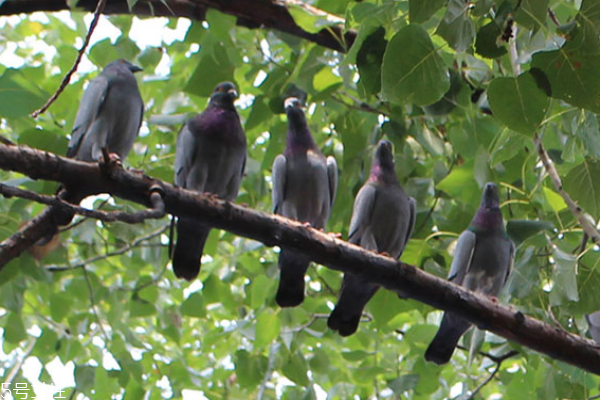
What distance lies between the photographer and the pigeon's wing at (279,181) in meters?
4.07

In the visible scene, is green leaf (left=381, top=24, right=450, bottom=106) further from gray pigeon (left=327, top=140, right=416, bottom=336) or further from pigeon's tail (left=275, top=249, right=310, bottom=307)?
gray pigeon (left=327, top=140, right=416, bottom=336)

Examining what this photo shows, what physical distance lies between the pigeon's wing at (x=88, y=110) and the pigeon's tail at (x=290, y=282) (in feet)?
3.87

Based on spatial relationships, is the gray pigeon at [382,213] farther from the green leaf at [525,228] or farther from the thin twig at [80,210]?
the thin twig at [80,210]

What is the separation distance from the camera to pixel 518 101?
76.3 inches

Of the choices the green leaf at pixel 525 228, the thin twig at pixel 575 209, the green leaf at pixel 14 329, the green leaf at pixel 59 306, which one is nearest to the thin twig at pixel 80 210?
the thin twig at pixel 575 209

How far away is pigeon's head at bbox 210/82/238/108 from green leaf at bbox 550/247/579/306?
216 centimetres

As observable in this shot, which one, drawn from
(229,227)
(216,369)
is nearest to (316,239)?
(229,227)

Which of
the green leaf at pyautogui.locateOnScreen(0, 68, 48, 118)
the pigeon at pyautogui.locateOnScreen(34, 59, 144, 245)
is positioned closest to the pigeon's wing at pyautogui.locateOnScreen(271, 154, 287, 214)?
the pigeon at pyautogui.locateOnScreen(34, 59, 144, 245)

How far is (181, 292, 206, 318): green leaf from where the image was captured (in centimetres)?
436

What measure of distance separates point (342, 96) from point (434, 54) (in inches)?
106

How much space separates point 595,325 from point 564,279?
5.19 feet

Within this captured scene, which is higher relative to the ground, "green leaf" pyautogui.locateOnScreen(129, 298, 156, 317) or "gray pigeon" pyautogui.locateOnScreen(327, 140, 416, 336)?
Result: "gray pigeon" pyautogui.locateOnScreen(327, 140, 416, 336)

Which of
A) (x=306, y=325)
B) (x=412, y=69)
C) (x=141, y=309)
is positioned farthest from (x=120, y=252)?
(x=412, y=69)

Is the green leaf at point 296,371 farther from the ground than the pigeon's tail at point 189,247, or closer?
closer
